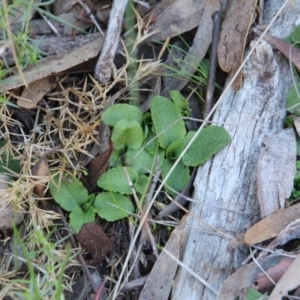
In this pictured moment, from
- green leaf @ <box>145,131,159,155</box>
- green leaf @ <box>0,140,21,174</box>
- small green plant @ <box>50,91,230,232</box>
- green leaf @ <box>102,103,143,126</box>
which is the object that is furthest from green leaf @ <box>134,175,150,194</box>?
green leaf @ <box>0,140,21,174</box>

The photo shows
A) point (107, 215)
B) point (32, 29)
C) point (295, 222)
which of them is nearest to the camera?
point (295, 222)

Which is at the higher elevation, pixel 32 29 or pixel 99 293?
pixel 32 29

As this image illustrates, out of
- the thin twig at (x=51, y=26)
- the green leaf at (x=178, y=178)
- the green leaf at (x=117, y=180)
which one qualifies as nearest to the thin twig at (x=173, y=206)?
the green leaf at (x=178, y=178)

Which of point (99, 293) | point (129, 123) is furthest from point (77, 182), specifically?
point (99, 293)

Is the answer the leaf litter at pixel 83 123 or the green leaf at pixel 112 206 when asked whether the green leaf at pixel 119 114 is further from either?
the green leaf at pixel 112 206

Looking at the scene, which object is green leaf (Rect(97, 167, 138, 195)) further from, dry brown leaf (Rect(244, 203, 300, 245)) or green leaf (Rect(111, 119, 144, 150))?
dry brown leaf (Rect(244, 203, 300, 245))

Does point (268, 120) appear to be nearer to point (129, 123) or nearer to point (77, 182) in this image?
point (129, 123)
